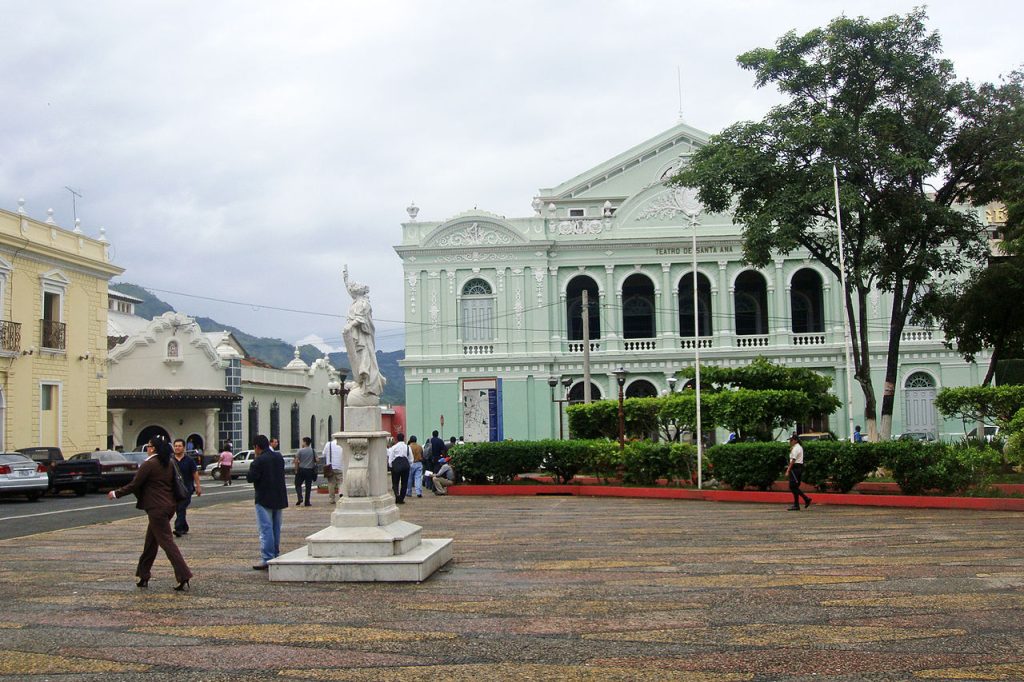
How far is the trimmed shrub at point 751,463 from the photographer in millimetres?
19578

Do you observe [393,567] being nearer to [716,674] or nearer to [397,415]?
[716,674]

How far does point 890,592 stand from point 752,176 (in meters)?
15.9

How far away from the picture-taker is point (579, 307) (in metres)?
39.0

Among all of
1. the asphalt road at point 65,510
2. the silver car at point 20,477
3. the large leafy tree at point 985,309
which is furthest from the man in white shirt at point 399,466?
the large leafy tree at point 985,309

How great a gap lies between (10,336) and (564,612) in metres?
24.8

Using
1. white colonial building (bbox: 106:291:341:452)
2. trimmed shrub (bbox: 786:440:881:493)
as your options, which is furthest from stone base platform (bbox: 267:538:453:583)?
white colonial building (bbox: 106:291:341:452)

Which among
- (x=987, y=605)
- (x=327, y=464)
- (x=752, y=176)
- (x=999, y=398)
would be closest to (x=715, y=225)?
(x=752, y=176)

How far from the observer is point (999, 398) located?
835 inches

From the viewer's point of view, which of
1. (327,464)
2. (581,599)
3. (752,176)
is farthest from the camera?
(752,176)

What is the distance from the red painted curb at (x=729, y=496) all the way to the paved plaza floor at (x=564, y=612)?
3.74 meters

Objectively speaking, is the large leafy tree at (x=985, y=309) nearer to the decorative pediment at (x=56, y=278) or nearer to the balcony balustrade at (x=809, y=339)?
the balcony balustrade at (x=809, y=339)

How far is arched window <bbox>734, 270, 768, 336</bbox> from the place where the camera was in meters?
39.4

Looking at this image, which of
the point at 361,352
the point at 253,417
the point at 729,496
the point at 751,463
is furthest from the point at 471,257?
the point at 361,352

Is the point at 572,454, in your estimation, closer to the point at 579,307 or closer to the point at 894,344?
the point at 894,344
